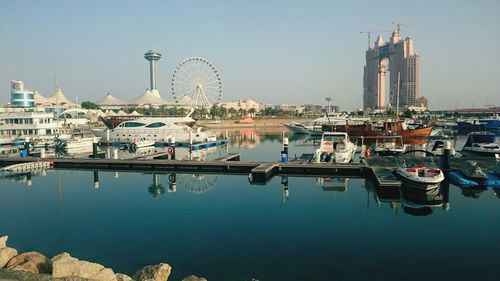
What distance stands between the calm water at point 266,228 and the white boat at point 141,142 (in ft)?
89.5

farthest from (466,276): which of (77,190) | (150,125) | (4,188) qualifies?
(150,125)

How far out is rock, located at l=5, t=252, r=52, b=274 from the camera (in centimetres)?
1142

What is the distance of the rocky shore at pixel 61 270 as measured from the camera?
33.4 ft

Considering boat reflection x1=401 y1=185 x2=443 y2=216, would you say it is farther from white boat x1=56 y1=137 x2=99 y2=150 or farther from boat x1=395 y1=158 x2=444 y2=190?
white boat x1=56 y1=137 x2=99 y2=150

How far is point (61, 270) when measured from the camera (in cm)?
1057

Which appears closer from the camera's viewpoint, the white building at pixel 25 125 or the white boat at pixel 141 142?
the white boat at pixel 141 142

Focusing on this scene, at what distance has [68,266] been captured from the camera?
1075 centimetres

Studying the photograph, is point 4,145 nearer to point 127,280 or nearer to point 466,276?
point 127,280

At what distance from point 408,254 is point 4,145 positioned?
2222 inches

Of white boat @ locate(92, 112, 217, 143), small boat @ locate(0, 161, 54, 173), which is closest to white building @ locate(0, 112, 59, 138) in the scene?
white boat @ locate(92, 112, 217, 143)

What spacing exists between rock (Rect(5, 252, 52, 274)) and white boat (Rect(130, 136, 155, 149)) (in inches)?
1740

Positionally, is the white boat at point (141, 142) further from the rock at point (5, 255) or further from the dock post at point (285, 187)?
the rock at point (5, 255)

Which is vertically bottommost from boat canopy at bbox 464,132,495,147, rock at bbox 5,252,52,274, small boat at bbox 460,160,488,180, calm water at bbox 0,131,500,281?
calm water at bbox 0,131,500,281

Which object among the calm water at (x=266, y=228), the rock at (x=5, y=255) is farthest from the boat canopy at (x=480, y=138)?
the rock at (x=5, y=255)
